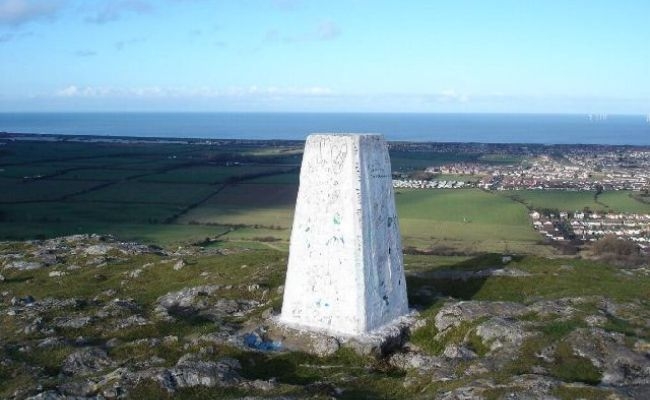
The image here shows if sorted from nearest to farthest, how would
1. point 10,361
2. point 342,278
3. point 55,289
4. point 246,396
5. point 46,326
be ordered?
point 246,396, point 10,361, point 342,278, point 46,326, point 55,289

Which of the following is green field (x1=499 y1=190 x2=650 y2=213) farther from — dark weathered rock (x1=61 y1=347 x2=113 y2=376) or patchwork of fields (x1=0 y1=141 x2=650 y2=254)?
dark weathered rock (x1=61 y1=347 x2=113 y2=376)

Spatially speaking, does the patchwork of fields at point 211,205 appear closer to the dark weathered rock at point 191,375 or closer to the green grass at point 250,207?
the green grass at point 250,207

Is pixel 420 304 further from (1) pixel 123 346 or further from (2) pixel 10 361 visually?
(2) pixel 10 361

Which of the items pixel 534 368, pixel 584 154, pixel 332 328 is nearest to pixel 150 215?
pixel 332 328

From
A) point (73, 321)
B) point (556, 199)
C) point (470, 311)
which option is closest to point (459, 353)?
point (470, 311)

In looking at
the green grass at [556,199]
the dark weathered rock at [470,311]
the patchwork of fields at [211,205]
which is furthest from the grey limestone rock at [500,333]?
the green grass at [556,199]

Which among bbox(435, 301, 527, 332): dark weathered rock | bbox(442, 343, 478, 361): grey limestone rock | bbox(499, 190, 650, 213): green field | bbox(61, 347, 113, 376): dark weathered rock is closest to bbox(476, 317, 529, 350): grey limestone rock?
bbox(442, 343, 478, 361): grey limestone rock
